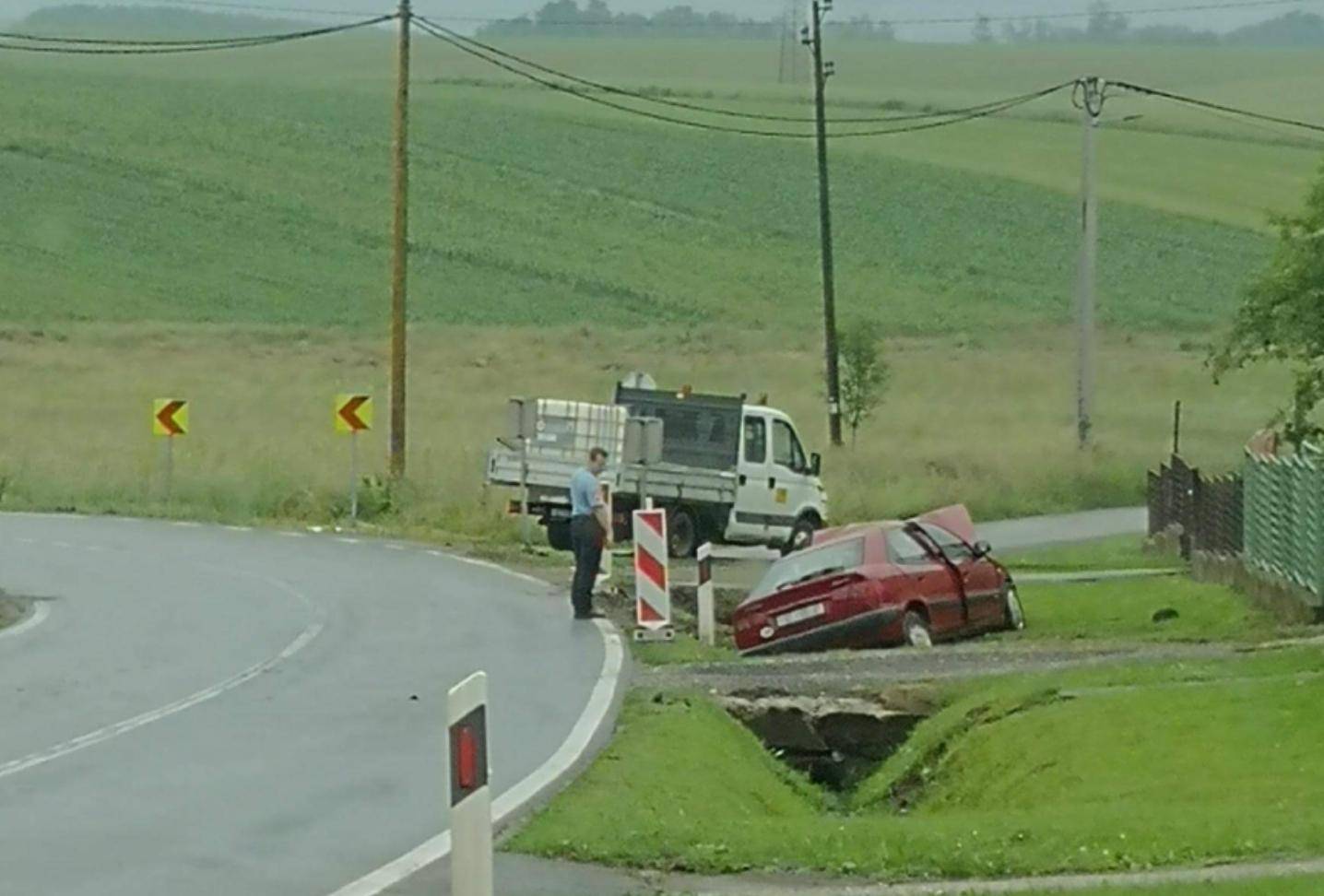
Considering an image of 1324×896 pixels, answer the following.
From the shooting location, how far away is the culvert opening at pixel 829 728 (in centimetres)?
1992

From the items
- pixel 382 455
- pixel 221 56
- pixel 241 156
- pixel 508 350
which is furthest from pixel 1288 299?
pixel 221 56

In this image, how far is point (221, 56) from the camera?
146375mm

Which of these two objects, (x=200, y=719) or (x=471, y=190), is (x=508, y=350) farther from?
(x=200, y=719)

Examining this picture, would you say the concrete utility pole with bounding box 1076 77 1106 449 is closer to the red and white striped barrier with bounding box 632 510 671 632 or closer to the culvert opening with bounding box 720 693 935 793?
the red and white striped barrier with bounding box 632 510 671 632

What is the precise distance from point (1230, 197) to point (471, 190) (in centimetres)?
2686

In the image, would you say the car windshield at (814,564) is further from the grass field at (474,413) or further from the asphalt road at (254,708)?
the grass field at (474,413)

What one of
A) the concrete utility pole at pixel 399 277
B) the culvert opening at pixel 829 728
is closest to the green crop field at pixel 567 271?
the concrete utility pole at pixel 399 277

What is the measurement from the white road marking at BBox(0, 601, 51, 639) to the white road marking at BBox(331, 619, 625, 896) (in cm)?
543

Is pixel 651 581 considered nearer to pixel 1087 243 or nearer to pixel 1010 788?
pixel 1010 788

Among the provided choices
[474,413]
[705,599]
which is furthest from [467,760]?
[474,413]

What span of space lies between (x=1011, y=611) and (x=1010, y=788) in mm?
11767

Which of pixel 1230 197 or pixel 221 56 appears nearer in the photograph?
pixel 1230 197

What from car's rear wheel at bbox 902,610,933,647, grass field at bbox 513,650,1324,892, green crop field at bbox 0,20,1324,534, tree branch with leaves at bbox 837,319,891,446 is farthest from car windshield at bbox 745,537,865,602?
tree branch with leaves at bbox 837,319,891,446

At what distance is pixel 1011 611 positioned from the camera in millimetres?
28359
